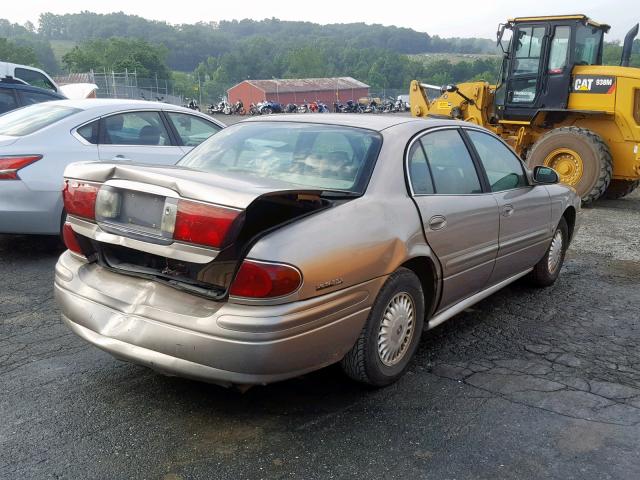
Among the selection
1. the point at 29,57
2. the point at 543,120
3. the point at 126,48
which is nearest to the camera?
the point at 543,120

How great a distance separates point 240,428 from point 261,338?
0.61m

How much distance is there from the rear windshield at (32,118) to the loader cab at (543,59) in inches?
304

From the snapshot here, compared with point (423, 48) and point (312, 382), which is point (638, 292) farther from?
point (423, 48)

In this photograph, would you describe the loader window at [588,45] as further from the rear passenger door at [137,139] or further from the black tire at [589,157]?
the rear passenger door at [137,139]

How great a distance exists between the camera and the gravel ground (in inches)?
107

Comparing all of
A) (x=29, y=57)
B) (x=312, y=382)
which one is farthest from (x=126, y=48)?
(x=312, y=382)

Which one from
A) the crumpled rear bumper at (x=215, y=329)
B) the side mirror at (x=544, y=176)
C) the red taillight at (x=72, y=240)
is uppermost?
the side mirror at (x=544, y=176)

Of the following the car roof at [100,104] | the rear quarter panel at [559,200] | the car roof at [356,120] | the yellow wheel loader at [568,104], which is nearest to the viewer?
the car roof at [356,120]

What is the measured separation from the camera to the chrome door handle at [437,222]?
11.8ft

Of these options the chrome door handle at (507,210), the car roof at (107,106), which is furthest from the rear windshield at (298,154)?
the car roof at (107,106)

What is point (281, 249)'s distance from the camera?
2.73 metres

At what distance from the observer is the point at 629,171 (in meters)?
9.55

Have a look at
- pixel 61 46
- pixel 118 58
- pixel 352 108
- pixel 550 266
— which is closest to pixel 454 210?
pixel 550 266

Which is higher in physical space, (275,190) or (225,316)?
(275,190)
